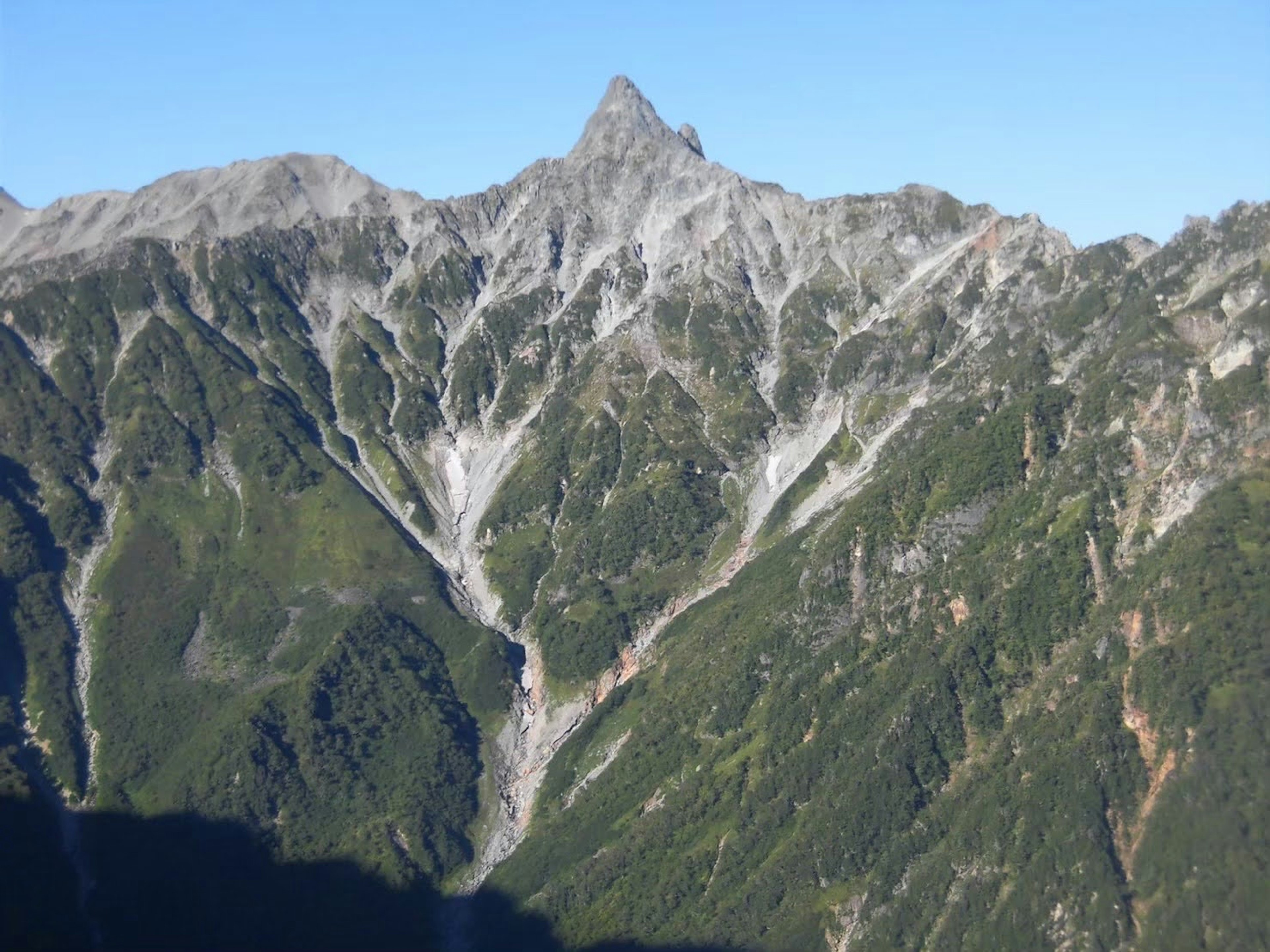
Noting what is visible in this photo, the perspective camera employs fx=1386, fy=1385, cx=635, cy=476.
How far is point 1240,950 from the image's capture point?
199125 mm
